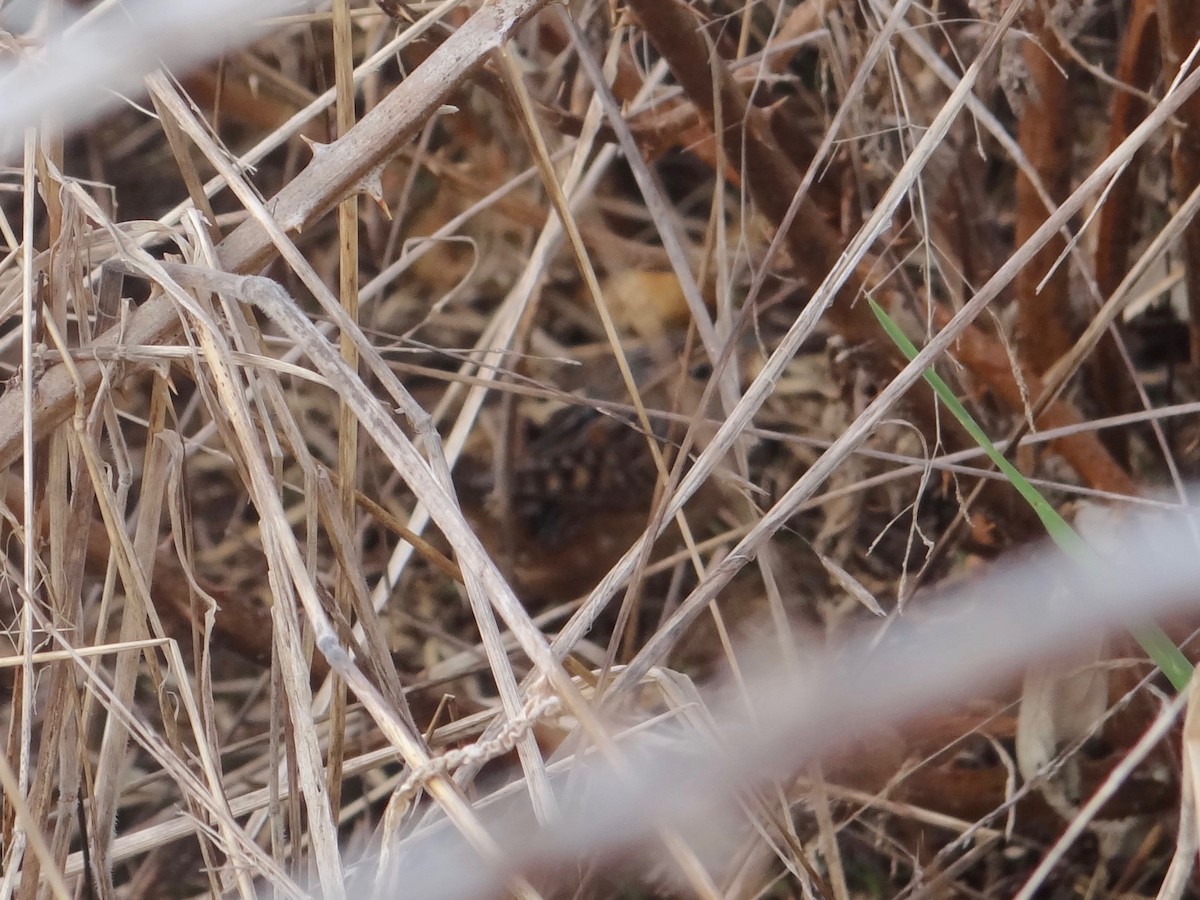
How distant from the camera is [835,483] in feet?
3.36

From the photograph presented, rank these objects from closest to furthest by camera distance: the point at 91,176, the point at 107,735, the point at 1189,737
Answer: the point at 1189,737, the point at 107,735, the point at 91,176

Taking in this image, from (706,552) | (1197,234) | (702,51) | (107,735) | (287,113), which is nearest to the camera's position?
(107,735)

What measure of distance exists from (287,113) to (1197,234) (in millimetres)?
966

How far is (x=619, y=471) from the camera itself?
1.22 m

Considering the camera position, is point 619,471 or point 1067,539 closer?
point 1067,539

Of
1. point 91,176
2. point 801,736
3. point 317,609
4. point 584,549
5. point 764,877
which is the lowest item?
point 764,877

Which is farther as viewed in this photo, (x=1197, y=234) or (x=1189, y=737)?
(x=1197, y=234)

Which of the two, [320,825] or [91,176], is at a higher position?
[91,176]

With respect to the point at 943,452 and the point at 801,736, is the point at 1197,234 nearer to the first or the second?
the point at 943,452

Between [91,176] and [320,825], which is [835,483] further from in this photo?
[91,176]

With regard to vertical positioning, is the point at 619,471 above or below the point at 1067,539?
below

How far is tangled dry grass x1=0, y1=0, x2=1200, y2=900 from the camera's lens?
1.57 ft

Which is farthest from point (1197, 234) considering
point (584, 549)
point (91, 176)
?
point (91, 176)

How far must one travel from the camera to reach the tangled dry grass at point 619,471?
1.57ft
